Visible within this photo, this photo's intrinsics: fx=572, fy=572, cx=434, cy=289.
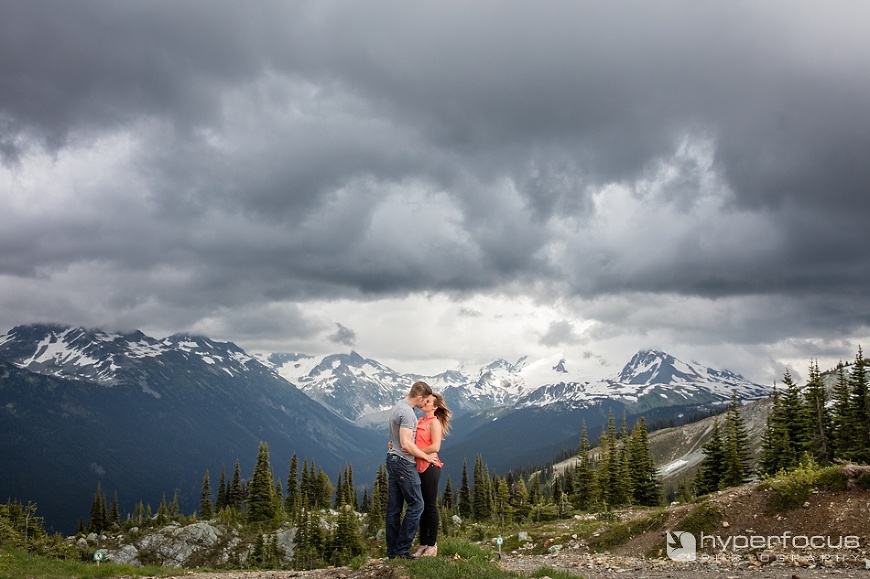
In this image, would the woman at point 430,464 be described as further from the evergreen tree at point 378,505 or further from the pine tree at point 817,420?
the evergreen tree at point 378,505

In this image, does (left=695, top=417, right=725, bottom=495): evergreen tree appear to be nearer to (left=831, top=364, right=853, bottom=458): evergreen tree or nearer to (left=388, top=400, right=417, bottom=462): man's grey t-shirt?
(left=831, top=364, right=853, bottom=458): evergreen tree

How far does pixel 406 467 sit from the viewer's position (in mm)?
13242

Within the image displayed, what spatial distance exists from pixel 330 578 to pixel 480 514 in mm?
102321

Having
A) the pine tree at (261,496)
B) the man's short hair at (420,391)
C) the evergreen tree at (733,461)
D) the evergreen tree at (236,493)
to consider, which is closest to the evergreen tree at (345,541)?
the pine tree at (261,496)


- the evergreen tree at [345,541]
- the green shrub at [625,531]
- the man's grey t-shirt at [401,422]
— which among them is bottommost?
the evergreen tree at [345,541]

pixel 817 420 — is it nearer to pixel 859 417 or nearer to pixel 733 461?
pixel 859 417

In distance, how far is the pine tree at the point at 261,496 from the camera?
95188 millimetres

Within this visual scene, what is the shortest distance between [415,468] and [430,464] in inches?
15.6

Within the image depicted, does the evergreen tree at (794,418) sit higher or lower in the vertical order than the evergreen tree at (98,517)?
higher

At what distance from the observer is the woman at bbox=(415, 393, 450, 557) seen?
13.4 metres

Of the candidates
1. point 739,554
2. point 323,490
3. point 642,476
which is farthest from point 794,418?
point 323,490

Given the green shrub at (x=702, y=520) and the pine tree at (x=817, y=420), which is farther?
the pine tree at (x=817, y=420)

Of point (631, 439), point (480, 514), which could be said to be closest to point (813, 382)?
point (631, 439)

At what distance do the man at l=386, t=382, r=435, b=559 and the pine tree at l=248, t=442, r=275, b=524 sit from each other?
88.2m
